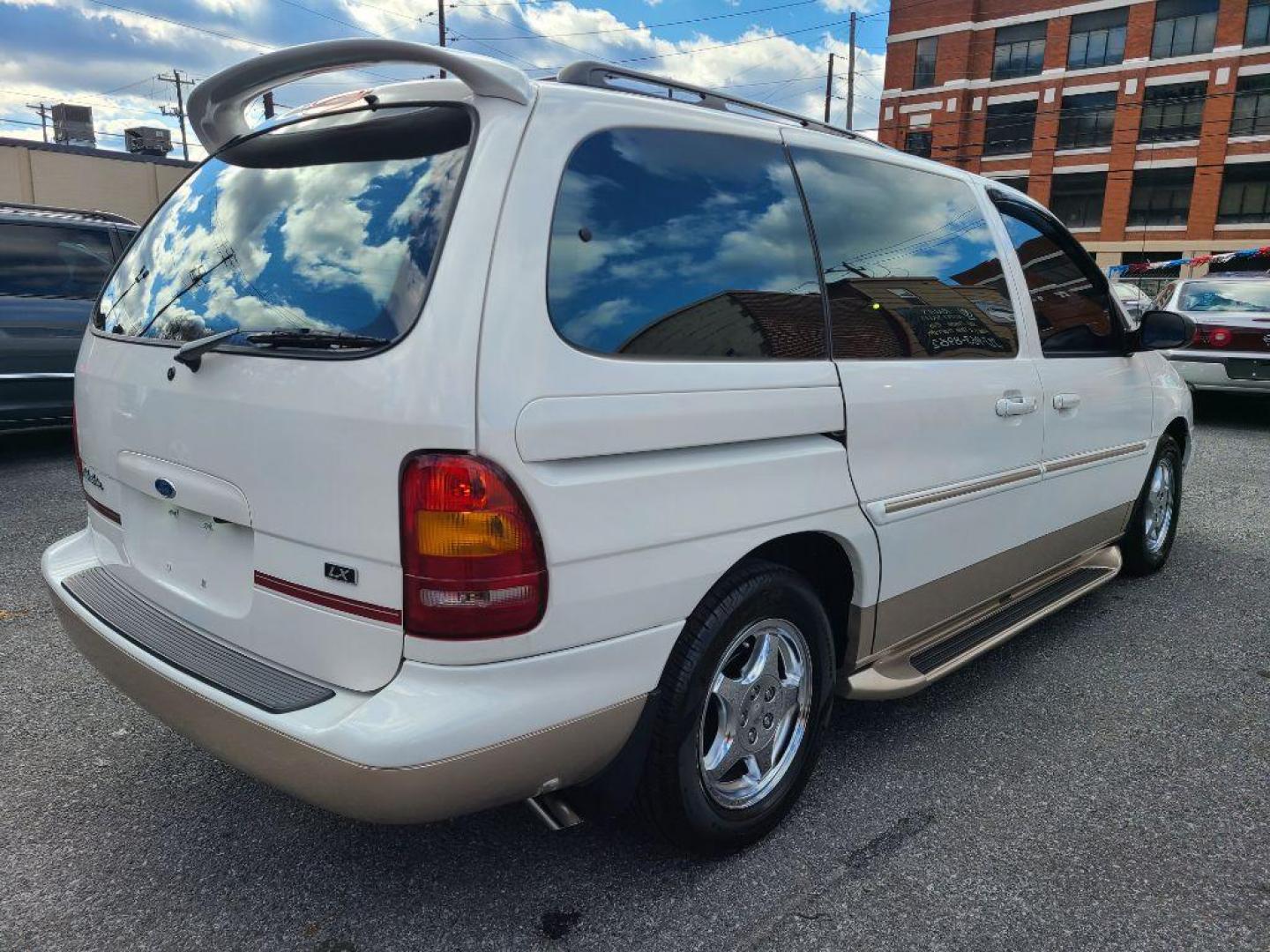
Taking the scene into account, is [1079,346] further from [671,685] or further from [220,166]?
[220,166]

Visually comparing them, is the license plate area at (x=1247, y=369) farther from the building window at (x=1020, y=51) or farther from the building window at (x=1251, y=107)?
the building window at (x=1020, y=51)

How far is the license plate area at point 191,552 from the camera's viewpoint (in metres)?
2.06

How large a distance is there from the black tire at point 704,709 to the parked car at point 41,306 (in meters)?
6.12

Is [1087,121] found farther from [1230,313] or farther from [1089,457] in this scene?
[1089,457]

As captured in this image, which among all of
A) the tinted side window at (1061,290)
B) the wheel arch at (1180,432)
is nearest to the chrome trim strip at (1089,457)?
the tinted side window at (1061,290)

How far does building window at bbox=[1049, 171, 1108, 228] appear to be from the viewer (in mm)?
42656

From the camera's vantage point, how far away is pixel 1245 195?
3894cm

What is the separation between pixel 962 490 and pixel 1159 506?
2.57m

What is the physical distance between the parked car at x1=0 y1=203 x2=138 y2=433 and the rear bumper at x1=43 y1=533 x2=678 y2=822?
5.85 m

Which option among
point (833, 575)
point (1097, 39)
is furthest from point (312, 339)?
point (1097, 39)

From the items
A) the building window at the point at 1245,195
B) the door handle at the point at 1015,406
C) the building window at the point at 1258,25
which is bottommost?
the door handle at the point at 1015,406

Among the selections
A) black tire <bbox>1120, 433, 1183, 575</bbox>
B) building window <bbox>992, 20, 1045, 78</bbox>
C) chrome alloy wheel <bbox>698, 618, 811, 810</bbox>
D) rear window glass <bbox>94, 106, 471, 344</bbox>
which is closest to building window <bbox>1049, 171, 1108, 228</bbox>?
building window <bbox>992, 20, 1045, 78</bbox>

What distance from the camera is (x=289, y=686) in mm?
1937

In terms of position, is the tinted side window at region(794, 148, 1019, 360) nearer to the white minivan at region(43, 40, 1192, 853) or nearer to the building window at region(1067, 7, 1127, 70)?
the white minivan at region(43, 40, 1192, 853)
